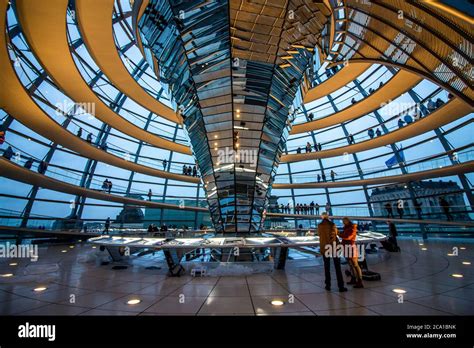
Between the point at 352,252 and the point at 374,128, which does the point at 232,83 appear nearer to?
the point at 352,252

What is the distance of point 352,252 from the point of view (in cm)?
511

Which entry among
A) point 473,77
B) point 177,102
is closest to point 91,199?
point 177,102

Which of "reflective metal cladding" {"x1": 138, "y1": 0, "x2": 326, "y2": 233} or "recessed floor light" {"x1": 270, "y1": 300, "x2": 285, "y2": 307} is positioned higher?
"reflective metal cladding" {"x1": 138, "y1": 0, "x2": 326, "y2": 233}

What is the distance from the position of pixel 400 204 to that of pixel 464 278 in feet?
54.6

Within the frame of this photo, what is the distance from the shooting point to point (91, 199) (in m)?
23.3

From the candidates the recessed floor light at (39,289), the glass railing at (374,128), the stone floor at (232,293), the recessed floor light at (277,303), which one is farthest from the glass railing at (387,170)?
the recessed floor light at (39,289)

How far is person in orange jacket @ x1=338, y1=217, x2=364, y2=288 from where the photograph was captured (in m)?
5.07

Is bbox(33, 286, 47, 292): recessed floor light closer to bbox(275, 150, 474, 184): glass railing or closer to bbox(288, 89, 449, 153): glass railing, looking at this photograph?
bbox(275, 150, 474, 184): glass railing

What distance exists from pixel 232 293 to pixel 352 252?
111 inches

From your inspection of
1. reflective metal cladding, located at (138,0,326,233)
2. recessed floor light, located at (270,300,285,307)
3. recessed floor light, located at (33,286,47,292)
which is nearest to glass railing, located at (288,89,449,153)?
reflective metal cladding, located at (138,0,326,233)

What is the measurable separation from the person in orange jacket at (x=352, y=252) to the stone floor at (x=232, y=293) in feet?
0.91

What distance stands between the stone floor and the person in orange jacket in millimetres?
278

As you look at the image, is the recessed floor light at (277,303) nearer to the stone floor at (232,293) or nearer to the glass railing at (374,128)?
the stone floor at (232,293)
